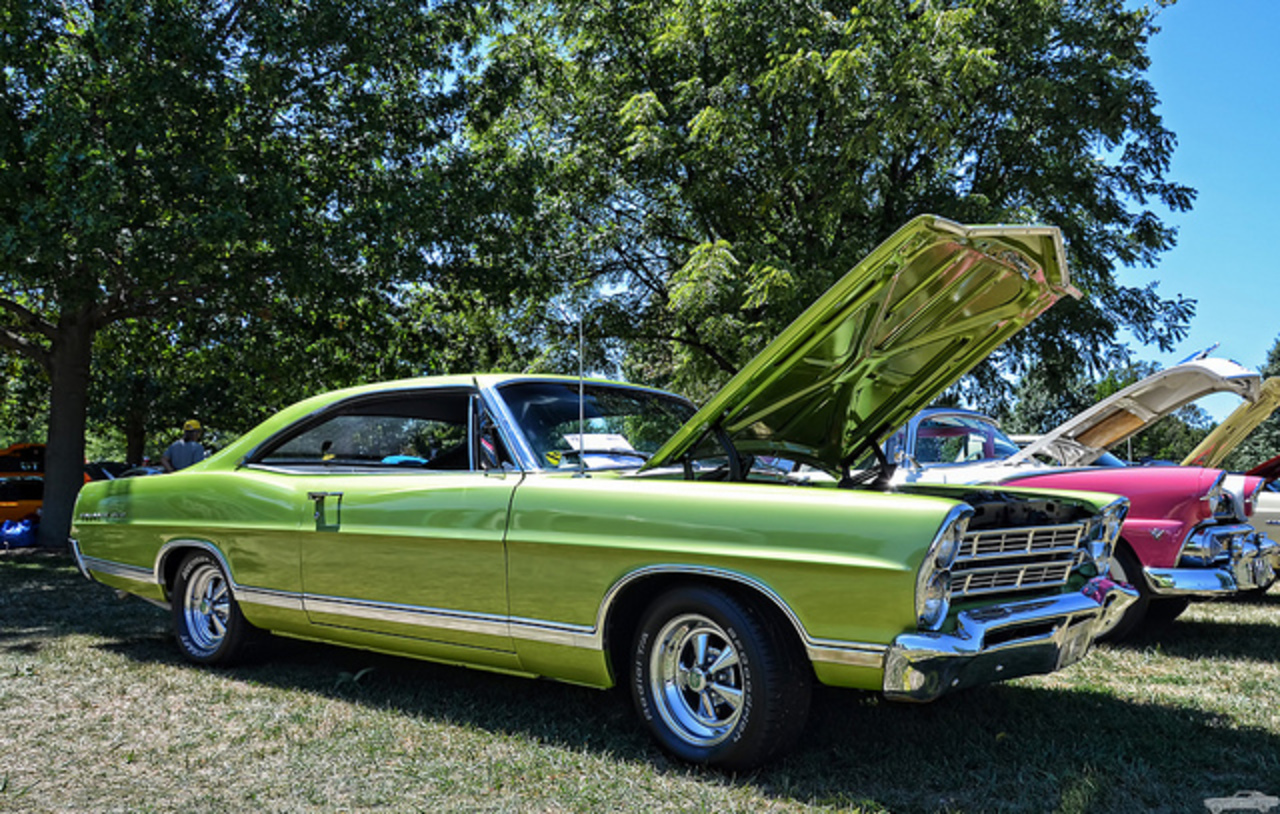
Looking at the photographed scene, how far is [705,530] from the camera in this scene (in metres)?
3.71

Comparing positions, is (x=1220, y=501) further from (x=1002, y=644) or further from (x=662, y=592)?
(x=662, y=592)

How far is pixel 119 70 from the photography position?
11953 mm

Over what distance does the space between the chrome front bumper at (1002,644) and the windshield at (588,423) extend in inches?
66.6

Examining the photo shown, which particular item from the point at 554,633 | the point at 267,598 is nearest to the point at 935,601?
the point at 554,633

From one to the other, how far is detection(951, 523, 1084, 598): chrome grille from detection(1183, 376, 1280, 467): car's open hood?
455 cm

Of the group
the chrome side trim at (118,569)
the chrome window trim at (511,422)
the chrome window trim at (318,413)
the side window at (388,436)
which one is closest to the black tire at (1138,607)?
the chrome window trim at (511,422)

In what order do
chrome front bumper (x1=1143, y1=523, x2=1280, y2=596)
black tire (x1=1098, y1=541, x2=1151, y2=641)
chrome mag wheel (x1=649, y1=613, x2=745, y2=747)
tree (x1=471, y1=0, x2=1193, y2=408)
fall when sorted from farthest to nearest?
tree (x1=471, y1=0, x2=1193, y2=408), black tire (x1=1098, y1=541, x2=1151, y2=641), chrome front bumper (x1=1143, y1=523, x2=1280, y2=596), chrome mag wheel (x1=649, y1=613, x2=745, y2=747)

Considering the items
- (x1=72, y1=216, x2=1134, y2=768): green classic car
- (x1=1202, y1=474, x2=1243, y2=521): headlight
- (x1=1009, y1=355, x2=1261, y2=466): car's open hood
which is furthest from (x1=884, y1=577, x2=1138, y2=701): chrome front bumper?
(x1=1009, y1=355, x2=1261, y2=466): car's open hood

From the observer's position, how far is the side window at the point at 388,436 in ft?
16.0

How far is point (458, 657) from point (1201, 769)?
3016mm

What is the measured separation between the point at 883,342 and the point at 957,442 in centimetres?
373

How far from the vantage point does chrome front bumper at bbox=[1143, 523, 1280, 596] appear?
6082 mm

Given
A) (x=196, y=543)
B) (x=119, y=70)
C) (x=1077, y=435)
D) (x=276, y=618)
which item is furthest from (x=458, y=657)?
(x=119, y=70)

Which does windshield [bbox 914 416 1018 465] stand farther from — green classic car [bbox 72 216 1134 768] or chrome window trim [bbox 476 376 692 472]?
chrome window trim [bbox 476 376 692 472]
